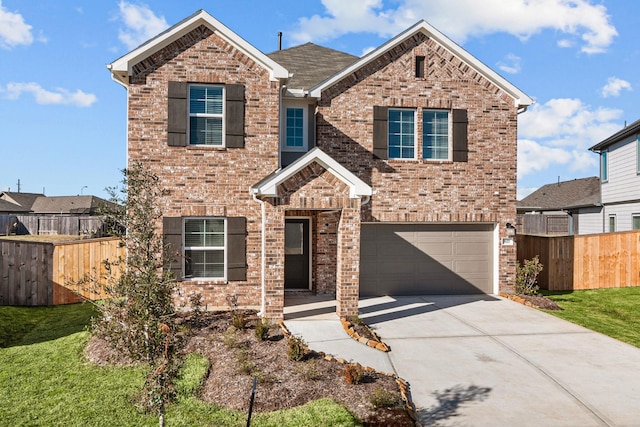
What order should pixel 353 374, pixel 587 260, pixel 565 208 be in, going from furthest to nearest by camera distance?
pixel 565 208 < pixel 587 260 < pixel 353 374

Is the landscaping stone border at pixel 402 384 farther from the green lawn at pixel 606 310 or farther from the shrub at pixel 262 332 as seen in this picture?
the green lawn at pixel 606 310

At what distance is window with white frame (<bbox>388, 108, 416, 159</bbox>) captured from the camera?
1276 centimetres

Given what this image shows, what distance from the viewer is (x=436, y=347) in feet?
27.0

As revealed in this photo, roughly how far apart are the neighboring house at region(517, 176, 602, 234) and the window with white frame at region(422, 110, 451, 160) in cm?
1340

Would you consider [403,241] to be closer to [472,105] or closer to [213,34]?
[472,105]

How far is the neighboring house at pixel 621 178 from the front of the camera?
18.7 metres

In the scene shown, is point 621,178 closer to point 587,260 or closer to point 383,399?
point 587,260

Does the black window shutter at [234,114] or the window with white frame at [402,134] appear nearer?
the black window shutter at [234,114]

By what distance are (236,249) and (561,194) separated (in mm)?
28767

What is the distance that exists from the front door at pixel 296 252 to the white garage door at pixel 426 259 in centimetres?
164

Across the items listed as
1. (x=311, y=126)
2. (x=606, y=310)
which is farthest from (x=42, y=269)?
(x=606, y=310)

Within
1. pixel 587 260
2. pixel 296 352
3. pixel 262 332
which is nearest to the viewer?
pixel 296 352

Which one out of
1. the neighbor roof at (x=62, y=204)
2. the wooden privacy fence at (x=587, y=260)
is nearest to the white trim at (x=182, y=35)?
the wooden privacy fence at (x=587, y=260)

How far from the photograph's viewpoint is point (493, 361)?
7523 millimetres
